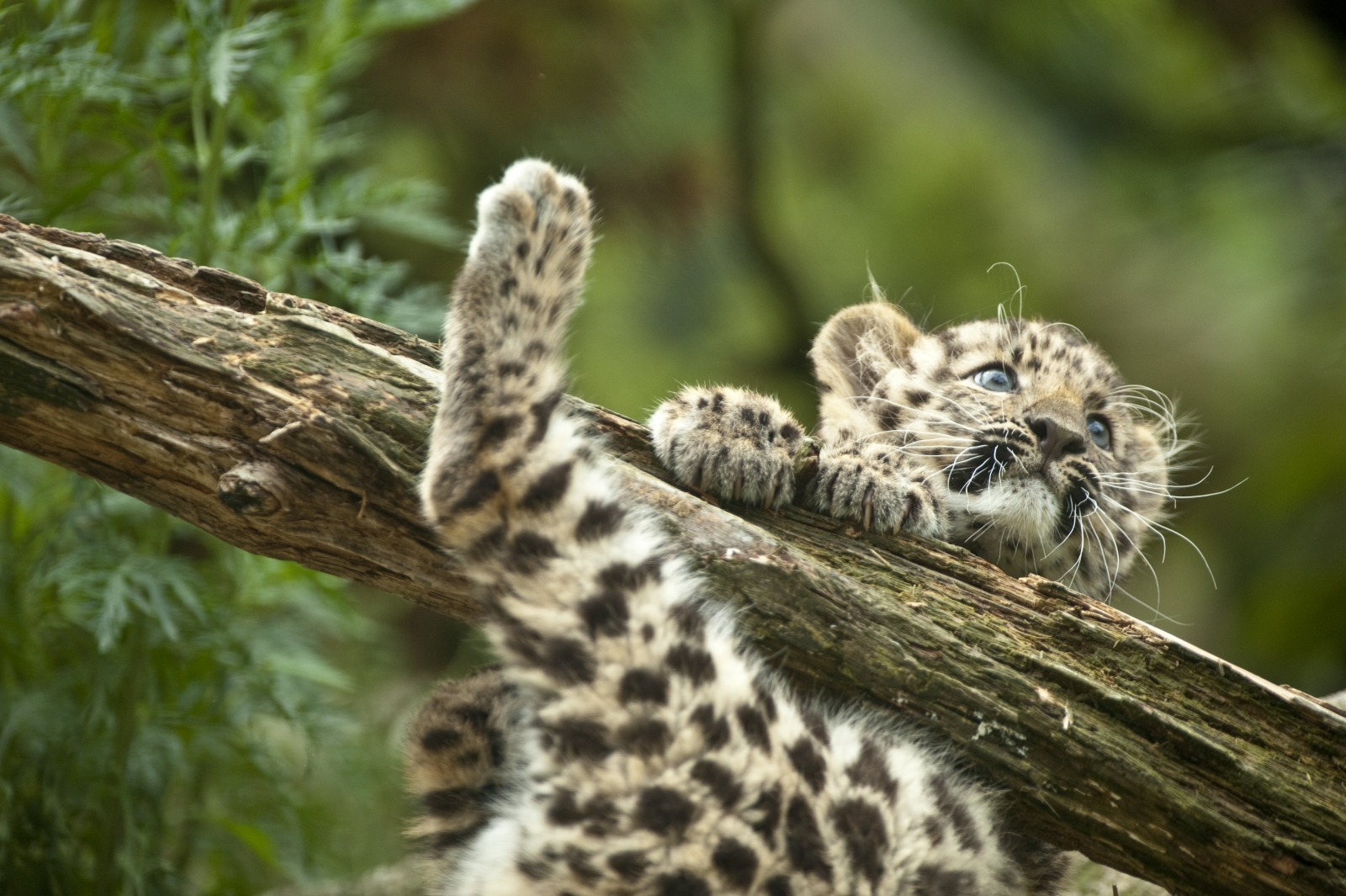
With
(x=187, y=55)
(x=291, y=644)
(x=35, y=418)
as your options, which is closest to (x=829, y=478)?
(x=35, y=418)

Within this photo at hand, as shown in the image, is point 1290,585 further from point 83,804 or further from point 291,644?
point 83,804

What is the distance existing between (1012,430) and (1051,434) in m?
0.15

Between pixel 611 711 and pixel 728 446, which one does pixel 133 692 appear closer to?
pixel 611 711

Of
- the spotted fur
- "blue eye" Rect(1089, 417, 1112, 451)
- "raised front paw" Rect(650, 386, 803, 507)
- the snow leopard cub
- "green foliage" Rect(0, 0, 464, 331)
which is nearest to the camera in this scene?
the snow leopard cub

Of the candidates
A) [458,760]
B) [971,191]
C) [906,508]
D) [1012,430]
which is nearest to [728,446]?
[906,508]

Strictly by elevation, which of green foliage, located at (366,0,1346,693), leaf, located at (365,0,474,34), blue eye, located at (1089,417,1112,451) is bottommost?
blue eye, located at (1089,417,1112,451)

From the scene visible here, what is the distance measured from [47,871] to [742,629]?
3063 millimetres

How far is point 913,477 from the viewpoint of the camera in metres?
3.69

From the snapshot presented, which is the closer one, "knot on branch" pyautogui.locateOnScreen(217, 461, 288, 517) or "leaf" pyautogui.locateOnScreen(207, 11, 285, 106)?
"knot on branch" pyautogui.locateOnScreen(217, 461, 288, 517)

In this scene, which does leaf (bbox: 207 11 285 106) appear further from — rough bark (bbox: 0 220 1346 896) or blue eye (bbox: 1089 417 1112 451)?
blue eye (bbox: 1089 417 1112 451)

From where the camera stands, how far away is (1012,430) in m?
4.01

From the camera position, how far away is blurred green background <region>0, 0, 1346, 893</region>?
4.36 meters

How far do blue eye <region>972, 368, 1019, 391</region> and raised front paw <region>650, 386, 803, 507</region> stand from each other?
4.08ft

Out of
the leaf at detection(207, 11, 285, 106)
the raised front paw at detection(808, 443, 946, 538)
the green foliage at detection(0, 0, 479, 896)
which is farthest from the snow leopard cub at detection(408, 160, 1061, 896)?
the green foliage at detection(0, 0, 479, 896)
